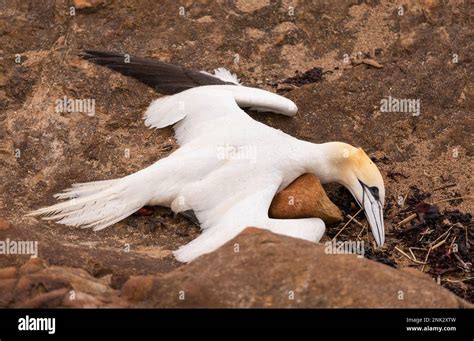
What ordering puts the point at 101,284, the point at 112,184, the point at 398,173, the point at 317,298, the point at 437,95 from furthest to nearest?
the point at 437,95
the point at 398,173
the point at 112,184
the point at 101,284
the point at 317,298

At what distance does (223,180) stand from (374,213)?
139 cm

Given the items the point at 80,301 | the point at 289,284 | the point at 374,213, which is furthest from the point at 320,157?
the point at 80,301

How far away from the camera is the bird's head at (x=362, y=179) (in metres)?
9.68

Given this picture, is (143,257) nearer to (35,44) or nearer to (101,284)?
(101,284)

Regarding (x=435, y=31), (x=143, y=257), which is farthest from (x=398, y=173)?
(x=143, y=257)

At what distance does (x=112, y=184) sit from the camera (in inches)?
383

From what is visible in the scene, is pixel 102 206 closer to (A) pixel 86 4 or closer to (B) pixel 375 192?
(B) pixel 375 192

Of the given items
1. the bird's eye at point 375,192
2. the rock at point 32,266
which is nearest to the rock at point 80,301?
the rock at point 32,266

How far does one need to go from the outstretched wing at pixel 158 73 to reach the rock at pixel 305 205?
1724 millimetres

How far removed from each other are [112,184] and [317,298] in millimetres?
3239

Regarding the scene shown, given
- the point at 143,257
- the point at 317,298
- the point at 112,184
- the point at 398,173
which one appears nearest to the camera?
the point at 317,298

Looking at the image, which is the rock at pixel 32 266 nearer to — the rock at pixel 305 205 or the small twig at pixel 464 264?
the rock at pixel 305 205

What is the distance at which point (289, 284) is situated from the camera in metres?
7.15

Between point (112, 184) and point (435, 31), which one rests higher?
point (435, 31)
